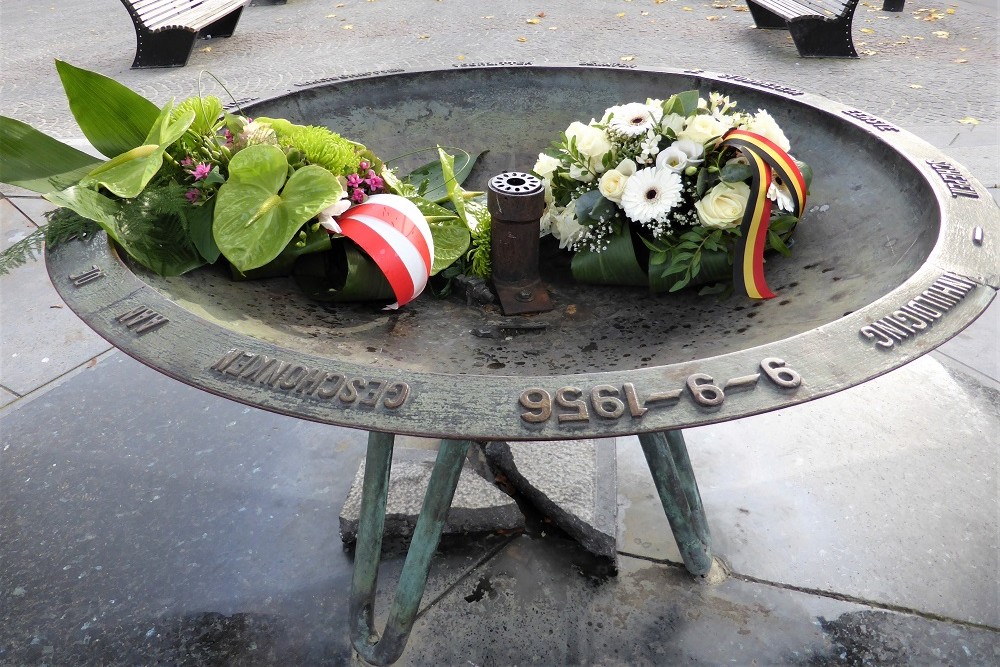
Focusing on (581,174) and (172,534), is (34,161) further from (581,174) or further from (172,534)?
(172,534)

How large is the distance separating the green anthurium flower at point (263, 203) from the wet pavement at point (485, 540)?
0.40 metres

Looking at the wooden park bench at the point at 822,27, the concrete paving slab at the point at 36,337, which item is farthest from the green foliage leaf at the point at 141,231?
the wooden park bench at the point at 822,27

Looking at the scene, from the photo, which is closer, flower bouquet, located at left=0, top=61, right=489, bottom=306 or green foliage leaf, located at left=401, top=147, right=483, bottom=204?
flower bouquet, located at left=0, top=61, right=489, bottom=306

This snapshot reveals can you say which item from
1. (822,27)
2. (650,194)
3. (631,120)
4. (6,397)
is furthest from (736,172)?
(822,27)

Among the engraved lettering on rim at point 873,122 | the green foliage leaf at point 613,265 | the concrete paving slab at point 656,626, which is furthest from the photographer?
the concrete paving slab at point 656,626

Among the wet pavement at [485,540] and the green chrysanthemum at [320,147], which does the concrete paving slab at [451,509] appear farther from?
the green chrysanthemum at [320,147]

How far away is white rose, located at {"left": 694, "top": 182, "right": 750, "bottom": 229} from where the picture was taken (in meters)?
1.51

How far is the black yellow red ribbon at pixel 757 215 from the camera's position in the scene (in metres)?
1.43

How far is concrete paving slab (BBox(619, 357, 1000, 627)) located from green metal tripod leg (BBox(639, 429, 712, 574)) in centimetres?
17

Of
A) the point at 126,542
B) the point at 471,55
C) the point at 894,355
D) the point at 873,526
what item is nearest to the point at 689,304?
the point at 894,355

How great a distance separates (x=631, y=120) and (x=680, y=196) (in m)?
0.23

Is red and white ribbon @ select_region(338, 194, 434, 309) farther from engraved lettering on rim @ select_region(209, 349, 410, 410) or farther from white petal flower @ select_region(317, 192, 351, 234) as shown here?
engraved lettering on rim @ select_region(209, 349, 410, 410)

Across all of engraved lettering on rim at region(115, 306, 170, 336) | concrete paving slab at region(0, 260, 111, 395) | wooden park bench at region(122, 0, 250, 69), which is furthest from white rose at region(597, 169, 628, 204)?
wooden park bench at region(122, 0, 250, 69)

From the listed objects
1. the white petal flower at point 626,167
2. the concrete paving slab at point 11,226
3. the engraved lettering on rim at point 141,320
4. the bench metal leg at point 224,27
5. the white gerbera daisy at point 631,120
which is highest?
the white gerbera daisy at point 631,120
